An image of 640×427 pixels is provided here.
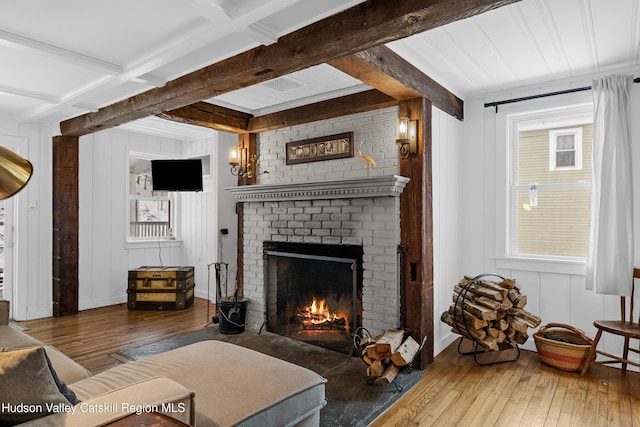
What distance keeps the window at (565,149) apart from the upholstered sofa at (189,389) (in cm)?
313

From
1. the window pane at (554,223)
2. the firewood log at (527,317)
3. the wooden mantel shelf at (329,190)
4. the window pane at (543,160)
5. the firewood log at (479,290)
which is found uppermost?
the window pane at (543,160)

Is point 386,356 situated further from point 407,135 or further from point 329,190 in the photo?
point 407,135

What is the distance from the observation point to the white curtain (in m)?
3.13

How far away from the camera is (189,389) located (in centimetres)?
170

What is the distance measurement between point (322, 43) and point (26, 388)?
Answer: 1.95 meters

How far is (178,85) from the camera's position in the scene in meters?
3.10

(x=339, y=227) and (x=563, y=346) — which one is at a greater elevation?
(x=339, y=227)

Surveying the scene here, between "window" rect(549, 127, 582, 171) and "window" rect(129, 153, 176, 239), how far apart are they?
Result: 5.16 m

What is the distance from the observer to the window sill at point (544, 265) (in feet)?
11.4

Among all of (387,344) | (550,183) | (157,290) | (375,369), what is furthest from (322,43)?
(157,290)

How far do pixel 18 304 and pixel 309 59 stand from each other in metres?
4.58

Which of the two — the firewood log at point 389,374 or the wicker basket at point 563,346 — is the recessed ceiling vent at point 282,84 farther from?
the wicker basket at point 563,346

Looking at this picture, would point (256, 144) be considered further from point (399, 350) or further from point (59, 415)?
point (59, 415)

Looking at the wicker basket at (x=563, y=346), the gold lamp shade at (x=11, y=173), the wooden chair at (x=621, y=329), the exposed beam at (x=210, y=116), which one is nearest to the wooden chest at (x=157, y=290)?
the exposed beam at (x=210, y=116)
